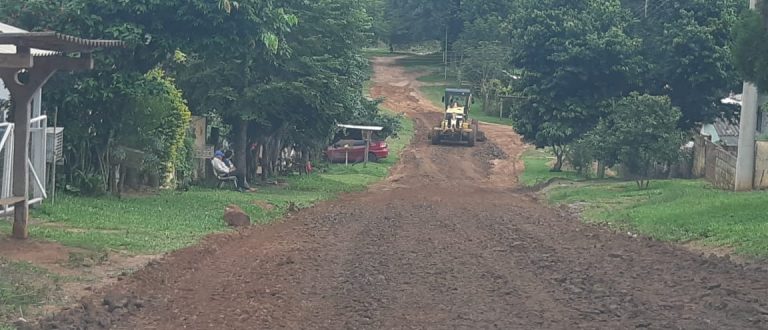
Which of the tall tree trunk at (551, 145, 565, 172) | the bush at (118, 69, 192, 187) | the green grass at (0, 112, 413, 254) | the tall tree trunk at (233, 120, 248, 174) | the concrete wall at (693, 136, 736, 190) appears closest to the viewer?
the green grass at (0, 112, 413, 254)

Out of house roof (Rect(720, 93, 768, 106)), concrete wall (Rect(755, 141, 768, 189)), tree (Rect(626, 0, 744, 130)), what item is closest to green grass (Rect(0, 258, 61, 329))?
concrete wall (Rect(755, 141, 768, 189))

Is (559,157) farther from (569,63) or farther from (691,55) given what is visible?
(691,55)

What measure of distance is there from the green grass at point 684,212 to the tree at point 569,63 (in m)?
6.06

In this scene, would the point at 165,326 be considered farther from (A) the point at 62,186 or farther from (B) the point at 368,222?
(A) the point at 62,186

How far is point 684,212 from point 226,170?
48.6ft

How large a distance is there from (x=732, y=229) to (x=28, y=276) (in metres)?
12.3

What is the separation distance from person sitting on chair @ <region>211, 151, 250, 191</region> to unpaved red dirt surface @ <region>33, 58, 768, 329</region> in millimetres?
8920

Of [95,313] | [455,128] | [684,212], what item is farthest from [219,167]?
[455,128]

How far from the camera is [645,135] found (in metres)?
33.5

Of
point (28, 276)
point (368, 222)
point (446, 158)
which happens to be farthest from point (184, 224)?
point (446, 158)

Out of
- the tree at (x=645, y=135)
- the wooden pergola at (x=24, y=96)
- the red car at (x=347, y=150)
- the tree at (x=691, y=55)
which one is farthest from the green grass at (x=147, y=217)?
the red car at (x=347, y=150)

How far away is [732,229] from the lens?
19922 millimetres

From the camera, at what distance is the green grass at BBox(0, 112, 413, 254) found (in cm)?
1741

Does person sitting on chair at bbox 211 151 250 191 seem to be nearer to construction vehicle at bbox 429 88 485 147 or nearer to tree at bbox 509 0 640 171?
tree at bbox 509 0 640 171
